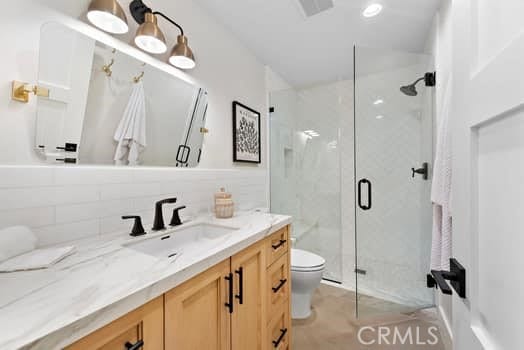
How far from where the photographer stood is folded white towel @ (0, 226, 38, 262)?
0.68m

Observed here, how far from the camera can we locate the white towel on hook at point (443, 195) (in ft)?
3.82

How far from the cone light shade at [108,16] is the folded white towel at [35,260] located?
3.15 ft

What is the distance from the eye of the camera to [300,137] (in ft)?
9.29

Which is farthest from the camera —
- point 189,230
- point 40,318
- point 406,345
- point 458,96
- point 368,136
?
point 368,136

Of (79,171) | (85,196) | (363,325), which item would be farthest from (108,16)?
(363,325)

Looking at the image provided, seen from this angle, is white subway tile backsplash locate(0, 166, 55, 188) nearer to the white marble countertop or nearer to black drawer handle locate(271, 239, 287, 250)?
the white marble countertop

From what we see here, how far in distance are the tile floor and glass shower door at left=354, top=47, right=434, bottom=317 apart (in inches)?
1.0

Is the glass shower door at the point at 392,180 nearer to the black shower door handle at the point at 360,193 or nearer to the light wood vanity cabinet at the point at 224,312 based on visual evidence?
the black shower door handle at the point at 360,193

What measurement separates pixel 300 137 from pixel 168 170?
6.23ft

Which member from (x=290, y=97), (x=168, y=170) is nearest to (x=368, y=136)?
(x=290, y=97)

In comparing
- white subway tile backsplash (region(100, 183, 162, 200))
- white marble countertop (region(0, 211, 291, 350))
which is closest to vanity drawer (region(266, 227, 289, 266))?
white marble countertop (region(0, 211, 291, 350))

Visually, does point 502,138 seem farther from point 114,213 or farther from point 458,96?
point 114,213

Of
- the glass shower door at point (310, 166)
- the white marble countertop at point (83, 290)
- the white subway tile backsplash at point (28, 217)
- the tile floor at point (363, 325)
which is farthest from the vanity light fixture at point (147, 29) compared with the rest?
the tile floor at point (363, 325)

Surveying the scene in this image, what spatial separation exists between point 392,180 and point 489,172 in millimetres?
1747
